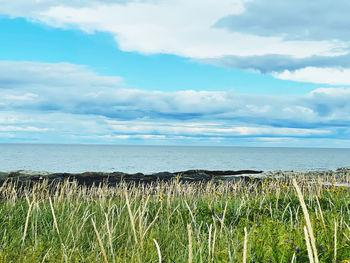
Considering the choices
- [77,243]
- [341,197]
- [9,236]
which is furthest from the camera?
[341,197]

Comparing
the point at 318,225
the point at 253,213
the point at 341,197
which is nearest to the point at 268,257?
the point at 318,225

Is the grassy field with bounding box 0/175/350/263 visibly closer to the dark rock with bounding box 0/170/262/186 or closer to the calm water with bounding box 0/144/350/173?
the dark rock with bounding box 0/170/262/186

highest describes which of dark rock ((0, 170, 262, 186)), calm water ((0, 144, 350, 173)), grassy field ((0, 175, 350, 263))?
grassy field ((0, 175, 350, 263))

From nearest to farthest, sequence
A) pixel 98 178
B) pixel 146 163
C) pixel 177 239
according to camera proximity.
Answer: pixel 177 239 < pixel 98 178 < pixel 146 163

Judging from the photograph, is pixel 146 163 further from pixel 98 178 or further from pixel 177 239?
pixel 177 239

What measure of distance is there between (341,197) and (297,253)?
19.0 ft

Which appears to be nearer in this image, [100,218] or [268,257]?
[268,257]

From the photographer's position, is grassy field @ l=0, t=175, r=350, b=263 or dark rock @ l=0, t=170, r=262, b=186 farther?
dark rock @ l=0, t=170, r=262, b=186

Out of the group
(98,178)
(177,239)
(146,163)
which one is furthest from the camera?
(146,163)

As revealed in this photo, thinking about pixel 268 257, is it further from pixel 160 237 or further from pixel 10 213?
pixel 10 213

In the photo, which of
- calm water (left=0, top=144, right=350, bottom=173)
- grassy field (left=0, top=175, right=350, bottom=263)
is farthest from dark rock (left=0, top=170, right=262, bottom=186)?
calm water (left=0, top=144, right=350, bottom=173)

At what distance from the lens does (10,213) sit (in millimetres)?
6582

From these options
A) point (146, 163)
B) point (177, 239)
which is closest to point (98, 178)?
point (177, 239)

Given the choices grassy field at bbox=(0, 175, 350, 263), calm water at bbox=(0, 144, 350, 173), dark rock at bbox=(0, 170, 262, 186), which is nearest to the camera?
grassy field at bbox=(0, 175, 350, 263)
